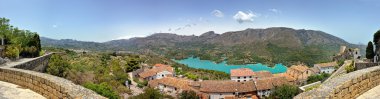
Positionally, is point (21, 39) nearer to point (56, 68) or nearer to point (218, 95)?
point (56, 68)

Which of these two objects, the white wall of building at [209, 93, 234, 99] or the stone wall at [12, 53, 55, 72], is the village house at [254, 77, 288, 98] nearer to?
the white wall of building at [209, 93, 234, 99]

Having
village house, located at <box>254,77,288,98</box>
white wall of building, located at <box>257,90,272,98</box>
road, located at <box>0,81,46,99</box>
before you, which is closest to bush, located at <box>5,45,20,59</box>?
road, located at <box>0,81,46,99</box>

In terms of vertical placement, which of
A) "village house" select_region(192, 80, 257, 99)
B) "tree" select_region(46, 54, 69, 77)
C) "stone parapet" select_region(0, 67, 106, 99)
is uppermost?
"stone parapet" select_region(0, 67, 106, 99)

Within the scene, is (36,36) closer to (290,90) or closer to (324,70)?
(290,90)

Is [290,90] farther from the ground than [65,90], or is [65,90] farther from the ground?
[65,90]

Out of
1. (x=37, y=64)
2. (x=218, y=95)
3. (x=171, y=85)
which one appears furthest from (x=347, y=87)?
(x=171, y=85)

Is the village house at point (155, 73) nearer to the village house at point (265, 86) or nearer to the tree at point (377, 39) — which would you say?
the village house at point (265, 86)

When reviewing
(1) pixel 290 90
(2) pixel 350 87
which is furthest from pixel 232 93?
(2) pixel 350 87
